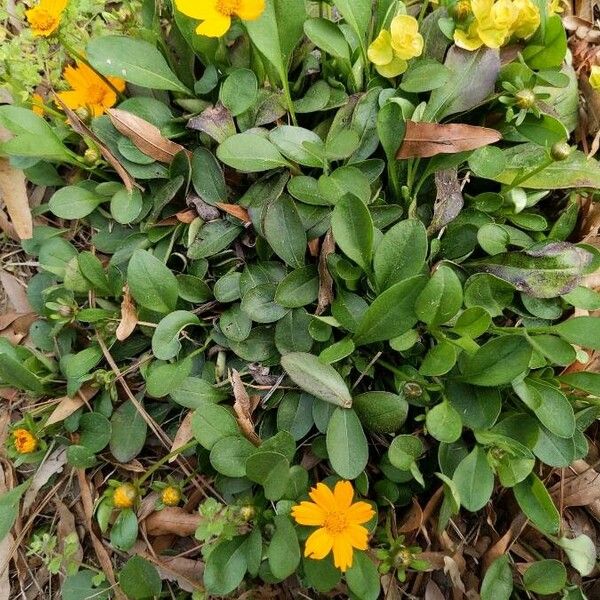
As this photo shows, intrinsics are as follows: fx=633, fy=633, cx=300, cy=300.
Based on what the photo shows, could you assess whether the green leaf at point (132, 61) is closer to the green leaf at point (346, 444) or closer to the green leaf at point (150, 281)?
the green leaf at point (150, 281)

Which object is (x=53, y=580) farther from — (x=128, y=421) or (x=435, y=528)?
(x=435, y=528)

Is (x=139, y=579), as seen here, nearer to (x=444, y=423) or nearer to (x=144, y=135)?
(x=444, y=423)

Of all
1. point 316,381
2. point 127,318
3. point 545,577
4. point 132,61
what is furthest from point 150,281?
point 545,577

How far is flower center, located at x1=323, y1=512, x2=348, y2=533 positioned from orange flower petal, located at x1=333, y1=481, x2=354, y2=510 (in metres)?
0.02

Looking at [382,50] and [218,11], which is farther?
[382,50]

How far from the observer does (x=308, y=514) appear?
156 cm

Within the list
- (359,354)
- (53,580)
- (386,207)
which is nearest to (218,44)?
(386,207)

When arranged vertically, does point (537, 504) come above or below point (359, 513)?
below

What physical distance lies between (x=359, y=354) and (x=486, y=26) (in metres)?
0.93

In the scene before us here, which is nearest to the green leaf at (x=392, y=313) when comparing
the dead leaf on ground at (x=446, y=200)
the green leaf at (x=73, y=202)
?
the dead leaf on ground at (x=446, y=200)

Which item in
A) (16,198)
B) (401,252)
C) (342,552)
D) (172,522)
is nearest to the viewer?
(342,552)

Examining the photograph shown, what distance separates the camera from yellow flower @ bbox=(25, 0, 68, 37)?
167 centimetres

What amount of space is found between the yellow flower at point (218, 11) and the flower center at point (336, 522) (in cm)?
122

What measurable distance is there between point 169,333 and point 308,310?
0.39 meters
